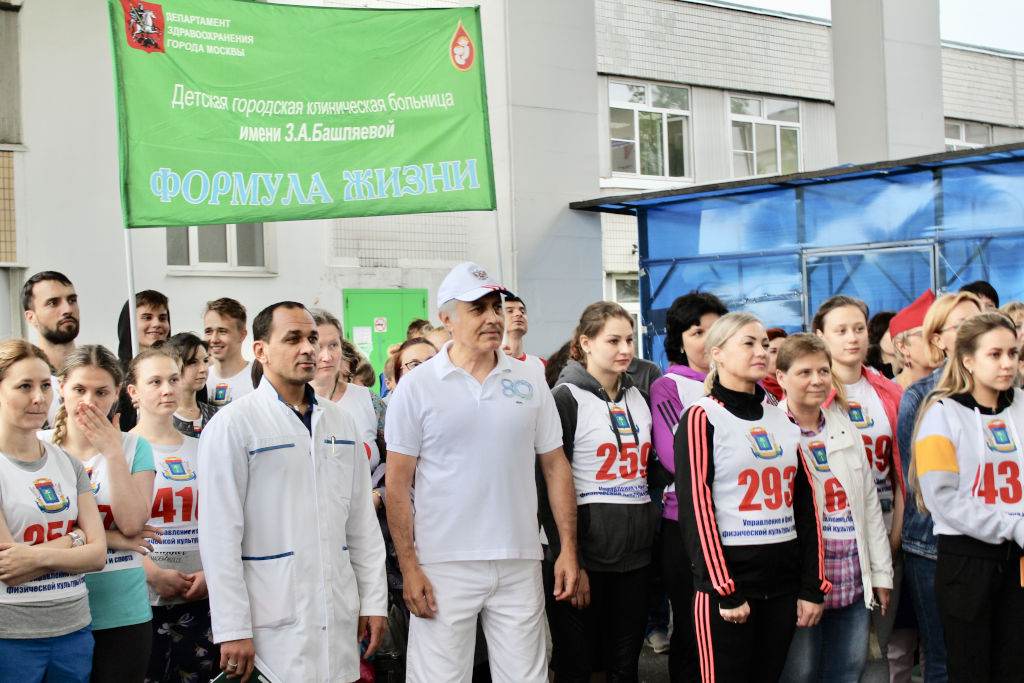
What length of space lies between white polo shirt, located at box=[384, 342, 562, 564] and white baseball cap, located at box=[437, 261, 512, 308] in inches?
11.9

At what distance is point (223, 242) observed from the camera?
42.8 ft

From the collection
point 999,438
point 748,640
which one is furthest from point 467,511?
point 999,438

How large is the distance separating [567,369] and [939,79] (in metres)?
8.24

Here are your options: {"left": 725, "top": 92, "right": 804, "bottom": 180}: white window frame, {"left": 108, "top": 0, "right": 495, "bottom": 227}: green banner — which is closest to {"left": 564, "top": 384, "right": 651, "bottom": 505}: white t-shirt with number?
{"left": 108, "top": 0, "right": 495, "bottom": 227}: green banner

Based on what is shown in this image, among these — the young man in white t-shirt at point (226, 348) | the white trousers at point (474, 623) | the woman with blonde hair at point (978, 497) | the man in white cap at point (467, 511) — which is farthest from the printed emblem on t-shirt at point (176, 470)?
the woman with blonde hair at point (978, 497)

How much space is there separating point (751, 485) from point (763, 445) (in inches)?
6.6

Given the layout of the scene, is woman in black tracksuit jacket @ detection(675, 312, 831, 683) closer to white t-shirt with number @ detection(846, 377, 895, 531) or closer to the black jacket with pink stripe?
the black jacket with pink stripe

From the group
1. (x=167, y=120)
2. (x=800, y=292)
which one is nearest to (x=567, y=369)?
(x=167, y=120)

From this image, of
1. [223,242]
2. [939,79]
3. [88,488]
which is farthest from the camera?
[223,242]

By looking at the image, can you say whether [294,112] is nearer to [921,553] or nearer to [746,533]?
[746,533]

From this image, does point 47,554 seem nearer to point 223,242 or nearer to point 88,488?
point 88,488

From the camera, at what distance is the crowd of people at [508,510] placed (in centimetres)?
342

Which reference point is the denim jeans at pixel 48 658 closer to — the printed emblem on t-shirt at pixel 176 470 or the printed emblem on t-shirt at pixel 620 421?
the printed emblem on t-shirt at pixel 176 470

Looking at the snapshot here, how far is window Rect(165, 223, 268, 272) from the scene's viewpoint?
41.5ft
